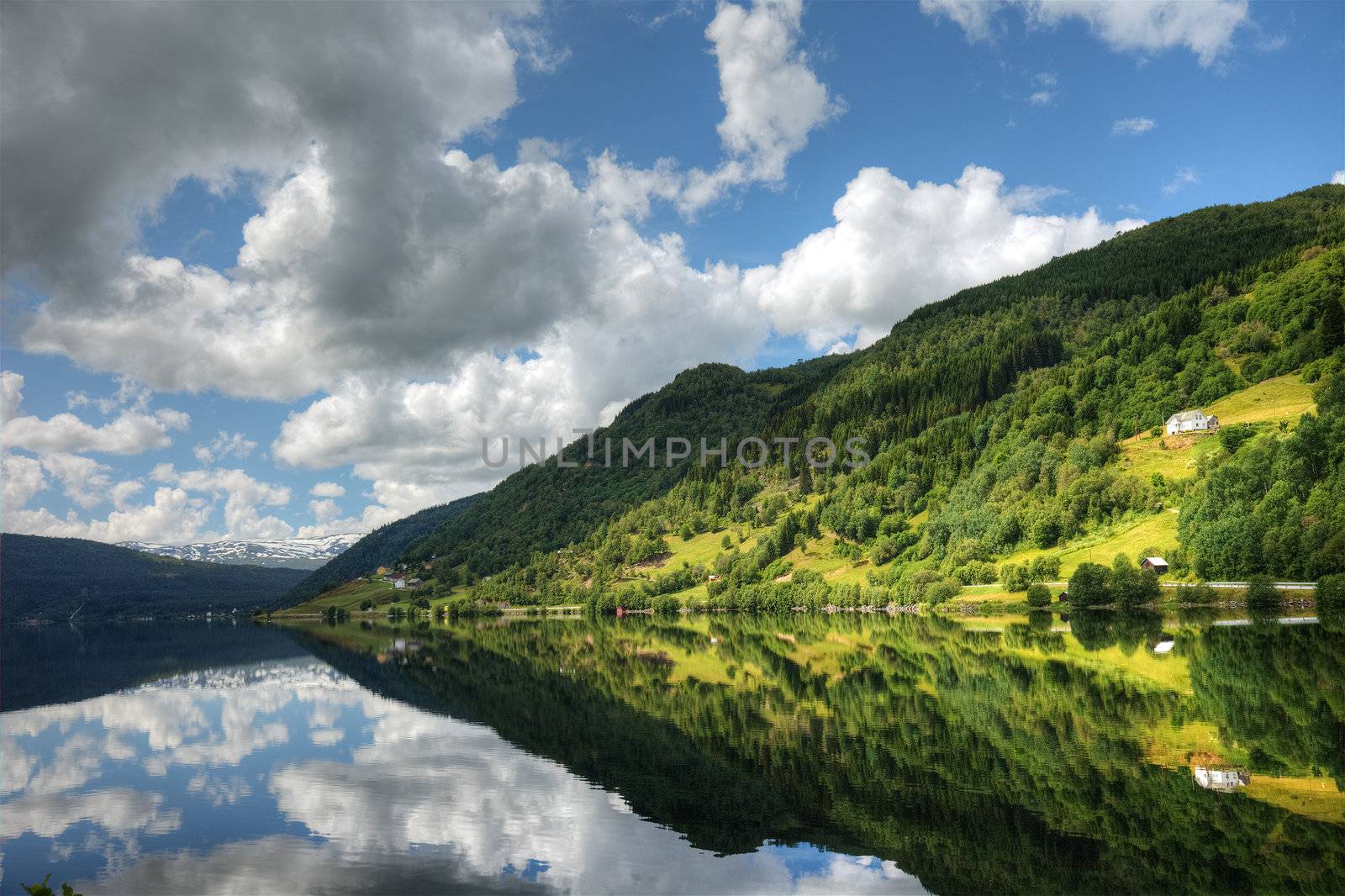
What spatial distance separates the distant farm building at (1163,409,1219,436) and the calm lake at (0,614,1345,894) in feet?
337

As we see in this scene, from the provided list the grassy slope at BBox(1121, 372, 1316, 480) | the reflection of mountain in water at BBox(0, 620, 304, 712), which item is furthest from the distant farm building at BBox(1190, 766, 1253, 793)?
the grassy slope at BBox(1121, 372, 1316, 480)

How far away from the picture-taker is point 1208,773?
22.4 meters

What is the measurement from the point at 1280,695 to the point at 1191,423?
135814 mm

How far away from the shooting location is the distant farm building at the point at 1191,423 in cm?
14275

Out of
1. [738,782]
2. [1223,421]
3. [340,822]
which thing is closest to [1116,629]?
[738,782]

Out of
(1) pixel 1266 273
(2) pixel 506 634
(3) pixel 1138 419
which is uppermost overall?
(1) pixel 1266 273

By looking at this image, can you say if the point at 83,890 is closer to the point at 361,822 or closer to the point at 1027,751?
the point at 361,822

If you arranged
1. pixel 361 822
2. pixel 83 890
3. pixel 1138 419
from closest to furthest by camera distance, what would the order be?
pixel 83 890 < pixel 361 822 < pixel 1138 419

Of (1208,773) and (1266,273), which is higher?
(1266,273)

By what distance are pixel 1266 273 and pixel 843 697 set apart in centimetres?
20541

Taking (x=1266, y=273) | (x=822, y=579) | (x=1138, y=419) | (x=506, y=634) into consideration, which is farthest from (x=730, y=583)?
(x=1266, y=273)

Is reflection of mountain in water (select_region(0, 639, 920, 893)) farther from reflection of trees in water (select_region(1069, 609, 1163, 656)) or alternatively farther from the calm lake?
reflection of trees in water (select_region(1069, 609, 1163, 656))

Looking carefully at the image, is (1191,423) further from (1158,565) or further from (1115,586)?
(1115,586)

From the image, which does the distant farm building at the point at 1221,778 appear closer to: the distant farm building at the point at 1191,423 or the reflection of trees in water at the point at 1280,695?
the reflection of trees in water at the point at 1280,695
